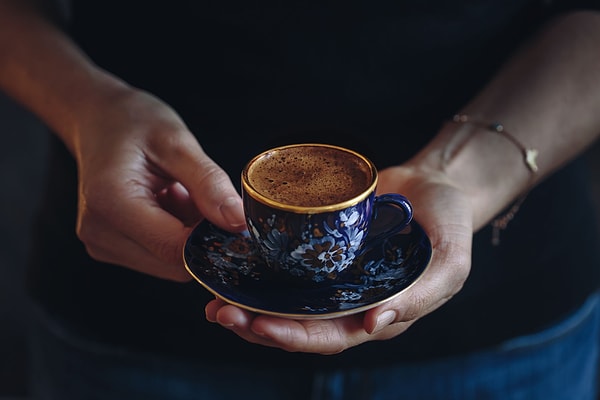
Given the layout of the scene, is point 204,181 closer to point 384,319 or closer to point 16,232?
point 384,319

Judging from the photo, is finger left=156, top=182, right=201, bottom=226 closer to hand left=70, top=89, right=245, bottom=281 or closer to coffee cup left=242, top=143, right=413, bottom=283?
hand left=70, top=89, right=245, bottom=281

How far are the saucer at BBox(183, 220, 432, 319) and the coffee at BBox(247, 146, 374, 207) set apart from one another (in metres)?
0.10

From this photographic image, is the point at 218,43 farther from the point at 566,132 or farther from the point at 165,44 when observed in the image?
the point at 566,132

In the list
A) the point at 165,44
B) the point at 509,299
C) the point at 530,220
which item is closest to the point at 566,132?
the point at 530,220

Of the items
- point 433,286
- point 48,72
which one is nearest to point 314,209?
point 433,286

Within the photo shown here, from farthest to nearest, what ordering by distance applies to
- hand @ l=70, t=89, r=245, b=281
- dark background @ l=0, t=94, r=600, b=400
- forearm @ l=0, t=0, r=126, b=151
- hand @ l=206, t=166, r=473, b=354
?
dark background @ l=0, t=94, r=600, b=400
forearm @ l=0, t=0, r=126, b=151
hand @ l=70, t=89, r=245, b=281
hand @ l=206, t=166, r=473, b=354

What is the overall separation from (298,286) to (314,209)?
4.1 inches

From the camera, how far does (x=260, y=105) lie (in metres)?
0.96

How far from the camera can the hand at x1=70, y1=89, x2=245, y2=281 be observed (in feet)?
2.52

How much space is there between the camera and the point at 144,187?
2.67 ft

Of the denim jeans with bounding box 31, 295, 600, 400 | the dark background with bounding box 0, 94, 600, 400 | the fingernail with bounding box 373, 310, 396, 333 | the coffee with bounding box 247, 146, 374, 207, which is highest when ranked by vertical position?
the coffee with bounding box 247, 146, 374, 207

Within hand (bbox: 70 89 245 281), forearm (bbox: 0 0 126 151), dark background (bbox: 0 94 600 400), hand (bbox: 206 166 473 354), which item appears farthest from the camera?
dark background (bbox: 0 94 600 400)

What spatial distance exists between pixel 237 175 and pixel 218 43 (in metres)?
0.19

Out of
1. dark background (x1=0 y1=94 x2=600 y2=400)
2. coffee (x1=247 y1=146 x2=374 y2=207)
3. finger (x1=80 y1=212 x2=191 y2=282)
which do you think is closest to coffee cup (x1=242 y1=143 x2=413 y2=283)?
coffee (x1=247 y1=146 x2=374 y2=207)
